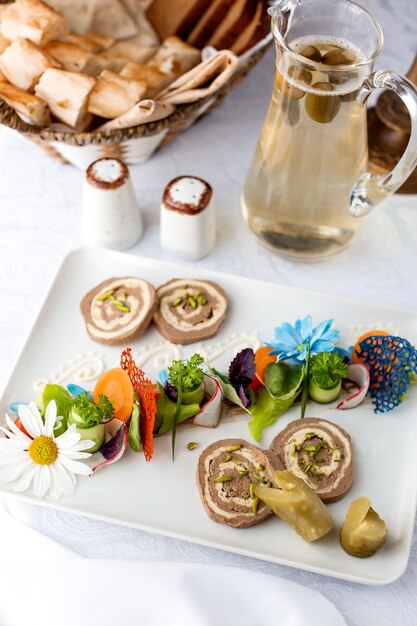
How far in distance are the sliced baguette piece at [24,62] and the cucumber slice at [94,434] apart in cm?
55

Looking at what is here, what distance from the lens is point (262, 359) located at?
104 cm

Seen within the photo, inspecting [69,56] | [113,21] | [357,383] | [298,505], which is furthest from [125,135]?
[298,505]

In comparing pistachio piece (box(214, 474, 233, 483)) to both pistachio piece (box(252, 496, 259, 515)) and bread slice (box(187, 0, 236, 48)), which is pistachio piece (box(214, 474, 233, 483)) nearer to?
pistachio piece (box(252, 496, 259, 515))

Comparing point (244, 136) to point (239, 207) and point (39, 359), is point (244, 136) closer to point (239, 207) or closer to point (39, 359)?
point (239, 207)

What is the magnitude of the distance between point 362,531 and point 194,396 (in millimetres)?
254

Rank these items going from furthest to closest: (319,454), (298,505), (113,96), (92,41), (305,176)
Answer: (92,41), (113,96), (305,176), (319,454), (298,505)

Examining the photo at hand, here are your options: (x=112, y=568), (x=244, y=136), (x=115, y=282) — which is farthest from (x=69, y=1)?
(x=112, y=568)

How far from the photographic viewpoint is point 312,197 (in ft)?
3.57

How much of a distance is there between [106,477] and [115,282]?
298mm

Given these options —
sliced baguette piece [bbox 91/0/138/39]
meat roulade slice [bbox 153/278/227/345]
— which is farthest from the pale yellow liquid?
sliced baguette piece [bbox 91/0/138/39]

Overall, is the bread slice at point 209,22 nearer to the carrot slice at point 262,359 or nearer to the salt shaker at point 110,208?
the salt shaker at point 110,208

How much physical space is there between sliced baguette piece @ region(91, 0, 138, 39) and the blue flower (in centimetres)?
61

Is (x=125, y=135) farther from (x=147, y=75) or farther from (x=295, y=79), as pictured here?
(x=295, y=79)

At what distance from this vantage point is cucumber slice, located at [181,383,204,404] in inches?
38.0
